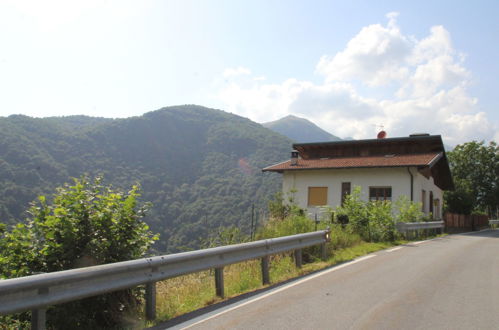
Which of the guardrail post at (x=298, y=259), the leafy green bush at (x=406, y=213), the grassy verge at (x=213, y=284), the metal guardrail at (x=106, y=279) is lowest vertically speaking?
the grassy verge at (x=213, y=284)

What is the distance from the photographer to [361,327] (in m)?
4.62

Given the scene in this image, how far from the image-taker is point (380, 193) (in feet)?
83.0

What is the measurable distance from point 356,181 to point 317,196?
2.65 meters

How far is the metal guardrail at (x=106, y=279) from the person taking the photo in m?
3.68

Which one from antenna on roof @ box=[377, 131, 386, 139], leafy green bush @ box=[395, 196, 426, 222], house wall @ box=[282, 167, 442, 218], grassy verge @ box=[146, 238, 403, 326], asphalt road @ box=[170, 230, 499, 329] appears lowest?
grassy verge @ box=[146, 238, 403, 326]

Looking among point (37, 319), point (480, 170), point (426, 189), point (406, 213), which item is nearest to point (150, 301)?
point (37, 319)

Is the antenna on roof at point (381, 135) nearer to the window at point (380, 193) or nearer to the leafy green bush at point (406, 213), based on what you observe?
the window at point (380, 193)

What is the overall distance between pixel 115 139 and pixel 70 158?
73.8 feet

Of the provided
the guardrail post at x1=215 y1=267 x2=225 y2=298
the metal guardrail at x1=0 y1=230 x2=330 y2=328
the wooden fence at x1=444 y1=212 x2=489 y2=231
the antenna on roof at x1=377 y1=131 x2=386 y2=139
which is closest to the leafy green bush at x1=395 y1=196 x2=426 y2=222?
the wooden fence at x1=444 y1=212 x2=489 y2=231

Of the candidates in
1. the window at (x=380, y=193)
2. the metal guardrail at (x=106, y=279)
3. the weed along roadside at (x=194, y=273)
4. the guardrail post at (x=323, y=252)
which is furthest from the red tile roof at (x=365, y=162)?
the metal guardrail at (x=106, y=279)

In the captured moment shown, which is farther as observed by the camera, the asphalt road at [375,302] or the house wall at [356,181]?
the house wall at [356,181]

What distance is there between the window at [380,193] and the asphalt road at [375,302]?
53.3 ft

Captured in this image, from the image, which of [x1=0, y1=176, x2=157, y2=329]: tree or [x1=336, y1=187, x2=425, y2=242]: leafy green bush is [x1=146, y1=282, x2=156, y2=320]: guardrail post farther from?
[x1=336, y1=187, x2=425, y2=242]: leafy green bush

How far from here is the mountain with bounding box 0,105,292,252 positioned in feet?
184
